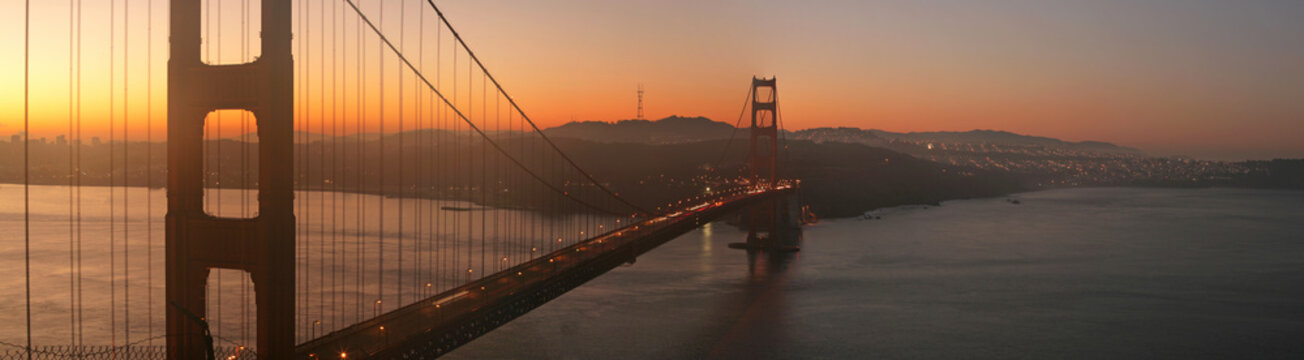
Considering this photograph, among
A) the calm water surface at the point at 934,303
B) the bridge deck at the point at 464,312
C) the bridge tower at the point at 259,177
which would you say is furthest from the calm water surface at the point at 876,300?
the bridge tower at the point at 259,177

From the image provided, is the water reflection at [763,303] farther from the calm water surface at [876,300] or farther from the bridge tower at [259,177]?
the bridge tower at [259,177]

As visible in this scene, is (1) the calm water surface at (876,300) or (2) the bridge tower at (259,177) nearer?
(2) the bridge tower at (259,177)

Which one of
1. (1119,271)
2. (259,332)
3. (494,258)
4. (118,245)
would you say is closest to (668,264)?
(494,258)

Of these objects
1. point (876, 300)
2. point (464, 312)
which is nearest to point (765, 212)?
point (876, 300)

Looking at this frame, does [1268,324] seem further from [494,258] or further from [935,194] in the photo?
[935,194]

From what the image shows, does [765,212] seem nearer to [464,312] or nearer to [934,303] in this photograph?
[934,303]

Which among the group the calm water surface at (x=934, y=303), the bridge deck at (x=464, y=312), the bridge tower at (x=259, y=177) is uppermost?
the bridge tower at (x=259, y=177)
